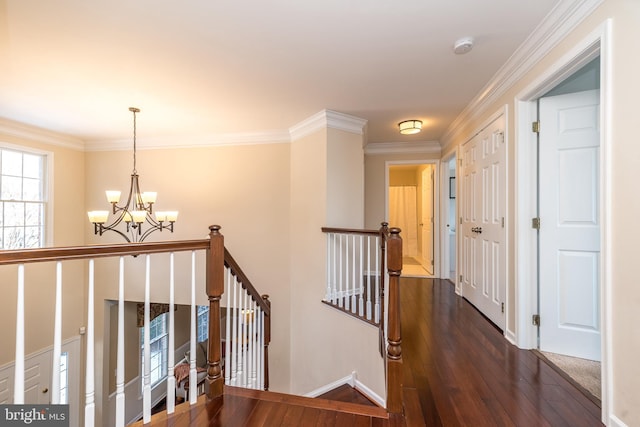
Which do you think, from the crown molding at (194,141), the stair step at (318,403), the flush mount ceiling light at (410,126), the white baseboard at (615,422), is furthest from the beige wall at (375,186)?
the white baseboard at (615,422)

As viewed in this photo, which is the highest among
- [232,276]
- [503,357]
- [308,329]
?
[232,276]

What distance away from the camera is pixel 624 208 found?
1.31 metres

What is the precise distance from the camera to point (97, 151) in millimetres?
4703

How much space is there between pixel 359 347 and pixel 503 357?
1.22m

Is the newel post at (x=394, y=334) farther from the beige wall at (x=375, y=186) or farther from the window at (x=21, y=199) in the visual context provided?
the window at (x=21, y=199)

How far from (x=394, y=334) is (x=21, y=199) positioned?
525 cm

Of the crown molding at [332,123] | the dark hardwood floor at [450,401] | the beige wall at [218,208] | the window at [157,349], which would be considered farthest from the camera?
the window at [157,349]

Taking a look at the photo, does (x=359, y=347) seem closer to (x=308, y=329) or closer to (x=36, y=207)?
(x=308, y=329)

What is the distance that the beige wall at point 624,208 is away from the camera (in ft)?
4.09

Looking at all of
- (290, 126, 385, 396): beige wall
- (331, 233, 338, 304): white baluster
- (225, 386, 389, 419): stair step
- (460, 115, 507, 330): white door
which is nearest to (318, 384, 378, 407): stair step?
(290, 126, 385, 396): beige wall

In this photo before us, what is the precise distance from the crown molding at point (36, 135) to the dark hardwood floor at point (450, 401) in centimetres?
454

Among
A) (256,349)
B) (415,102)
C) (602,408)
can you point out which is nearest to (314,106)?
A: (415,102)

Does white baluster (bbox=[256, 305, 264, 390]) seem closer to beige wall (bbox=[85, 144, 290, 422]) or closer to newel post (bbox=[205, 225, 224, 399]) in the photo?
newel post (bbox=[205, 225, 224, 399])

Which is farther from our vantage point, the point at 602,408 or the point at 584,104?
the point at 584,104
